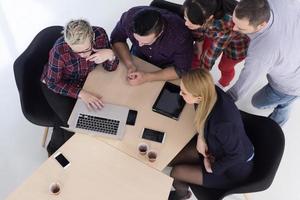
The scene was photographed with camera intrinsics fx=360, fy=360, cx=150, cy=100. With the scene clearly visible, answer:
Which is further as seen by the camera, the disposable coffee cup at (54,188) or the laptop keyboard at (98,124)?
the laptop keyboard at (98,124)

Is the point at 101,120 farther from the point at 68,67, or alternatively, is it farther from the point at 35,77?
the point at 35,77

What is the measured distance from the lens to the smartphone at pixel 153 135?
2355 millimetres

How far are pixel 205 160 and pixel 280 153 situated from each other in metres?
0.48

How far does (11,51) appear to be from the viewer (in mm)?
3688

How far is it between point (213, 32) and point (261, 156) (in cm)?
92

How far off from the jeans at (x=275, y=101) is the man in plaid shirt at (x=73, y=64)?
48.8 inches

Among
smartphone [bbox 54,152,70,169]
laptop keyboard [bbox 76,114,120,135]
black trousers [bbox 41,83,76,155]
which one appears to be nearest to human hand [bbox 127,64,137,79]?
laptop keyboard [bbox 76,114,120,135]

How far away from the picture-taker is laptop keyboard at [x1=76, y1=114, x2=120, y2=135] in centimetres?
236

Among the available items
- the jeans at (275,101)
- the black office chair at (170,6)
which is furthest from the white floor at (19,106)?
the black office chair at (170,6)

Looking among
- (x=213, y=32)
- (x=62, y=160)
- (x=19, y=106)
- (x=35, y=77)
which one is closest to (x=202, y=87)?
(x=213, y=32)

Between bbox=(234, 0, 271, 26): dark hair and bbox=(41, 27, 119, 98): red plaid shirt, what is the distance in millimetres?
940

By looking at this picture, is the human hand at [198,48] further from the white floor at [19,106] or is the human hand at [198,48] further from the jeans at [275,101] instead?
the white floor at [19,106]

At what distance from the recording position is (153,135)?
2.37 meters

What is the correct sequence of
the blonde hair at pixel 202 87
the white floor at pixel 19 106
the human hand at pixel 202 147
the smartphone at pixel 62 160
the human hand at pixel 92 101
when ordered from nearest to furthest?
the blonde hair at pixel 202 87
the smartphone at pixel 62 160
the human hand at pixel 202 147
the human hand at pixel 92 101
the white floor at pixel 19 106
